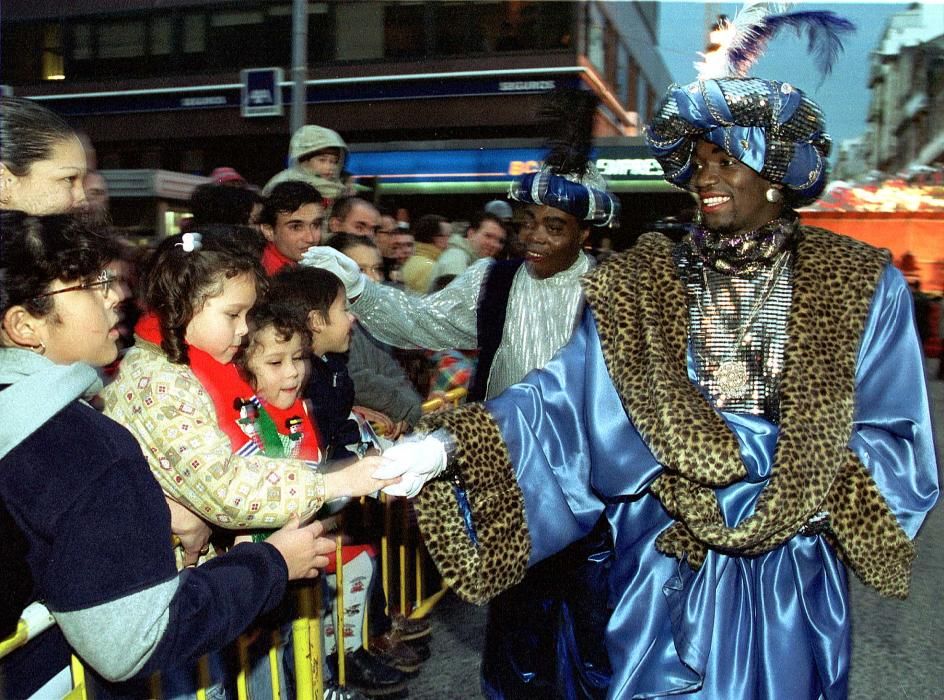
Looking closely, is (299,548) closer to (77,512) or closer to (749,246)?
(77,512)

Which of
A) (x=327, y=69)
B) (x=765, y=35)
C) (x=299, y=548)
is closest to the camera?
(x=299, y=548)

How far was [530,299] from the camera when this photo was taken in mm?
3529

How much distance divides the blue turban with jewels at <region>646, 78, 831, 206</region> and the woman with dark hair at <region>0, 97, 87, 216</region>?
1.52 m

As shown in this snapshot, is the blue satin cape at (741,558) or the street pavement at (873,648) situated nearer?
the blue satin cape at (741,558)

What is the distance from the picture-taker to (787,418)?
2.24 metres

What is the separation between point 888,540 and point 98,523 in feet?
5.73

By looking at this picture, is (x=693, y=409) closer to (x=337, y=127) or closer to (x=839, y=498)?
(x=839, y=498)

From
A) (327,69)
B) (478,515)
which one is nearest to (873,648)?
(478,515)

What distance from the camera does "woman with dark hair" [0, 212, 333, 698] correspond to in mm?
1419

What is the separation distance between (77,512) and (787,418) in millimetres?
1574

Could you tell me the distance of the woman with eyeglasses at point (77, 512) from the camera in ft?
4.66

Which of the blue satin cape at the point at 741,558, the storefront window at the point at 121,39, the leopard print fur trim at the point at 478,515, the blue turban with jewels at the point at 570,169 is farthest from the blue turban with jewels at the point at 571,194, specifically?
the storefront window at the point at 121,39

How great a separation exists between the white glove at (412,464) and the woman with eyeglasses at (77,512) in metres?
0.59

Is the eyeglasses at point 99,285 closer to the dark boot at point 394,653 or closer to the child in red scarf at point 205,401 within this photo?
the child in red scarf at point 205,401
